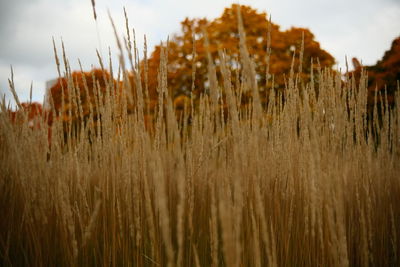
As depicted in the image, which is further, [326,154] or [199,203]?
[199,203]

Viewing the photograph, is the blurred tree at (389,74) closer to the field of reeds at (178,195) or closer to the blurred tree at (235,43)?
the blurred tree at (235,43)

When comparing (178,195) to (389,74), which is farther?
(389,74)

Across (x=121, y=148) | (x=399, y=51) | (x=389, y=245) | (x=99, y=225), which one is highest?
(x=399, y=51)

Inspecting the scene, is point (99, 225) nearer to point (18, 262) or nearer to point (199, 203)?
point (18, 262)

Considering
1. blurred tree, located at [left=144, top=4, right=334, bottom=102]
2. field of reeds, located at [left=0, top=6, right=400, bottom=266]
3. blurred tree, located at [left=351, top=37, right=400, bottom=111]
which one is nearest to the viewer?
field of reeds, located at [left=0, top=6, right=400, bottom=266]

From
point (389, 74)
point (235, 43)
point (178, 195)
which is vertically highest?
point (235, 43)

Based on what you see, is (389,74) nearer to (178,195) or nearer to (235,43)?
(235,43)

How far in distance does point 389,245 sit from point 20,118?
6.32 ft

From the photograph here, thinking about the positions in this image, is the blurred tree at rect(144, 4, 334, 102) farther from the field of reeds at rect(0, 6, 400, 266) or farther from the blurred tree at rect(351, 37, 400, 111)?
the field of reeds at rect(0, 6, 400, 266)

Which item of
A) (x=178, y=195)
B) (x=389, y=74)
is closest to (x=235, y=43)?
(x=389, y=74)

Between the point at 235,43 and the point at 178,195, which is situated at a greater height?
the point at 235,43

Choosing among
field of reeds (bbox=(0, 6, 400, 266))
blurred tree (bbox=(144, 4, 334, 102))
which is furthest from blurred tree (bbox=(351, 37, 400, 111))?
field of reeds (bbox=(0, 6, 400, 266))

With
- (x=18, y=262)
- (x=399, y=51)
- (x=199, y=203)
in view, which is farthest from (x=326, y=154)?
(x=399, y=51)

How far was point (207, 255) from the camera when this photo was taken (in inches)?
58.4
